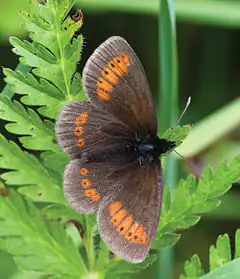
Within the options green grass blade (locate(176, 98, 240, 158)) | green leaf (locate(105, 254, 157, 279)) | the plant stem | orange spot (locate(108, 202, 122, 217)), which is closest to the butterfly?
orange spot (locate(108, 202, 122, 217))

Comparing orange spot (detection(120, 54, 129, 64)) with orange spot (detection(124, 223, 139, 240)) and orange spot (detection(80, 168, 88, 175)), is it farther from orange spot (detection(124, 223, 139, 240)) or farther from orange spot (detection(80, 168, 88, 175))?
orange spot (detection(124, 223, 139, 240))

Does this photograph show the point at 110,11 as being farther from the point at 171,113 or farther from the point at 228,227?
the point at 228,227

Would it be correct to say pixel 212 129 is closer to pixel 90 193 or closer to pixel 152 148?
pixel 152 148

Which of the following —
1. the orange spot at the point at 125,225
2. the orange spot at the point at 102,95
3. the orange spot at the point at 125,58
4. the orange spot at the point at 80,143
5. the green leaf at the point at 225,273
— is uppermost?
the orange spot at the point at 125,58

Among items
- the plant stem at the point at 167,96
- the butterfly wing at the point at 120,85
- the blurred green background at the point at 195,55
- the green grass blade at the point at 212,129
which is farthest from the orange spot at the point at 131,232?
the green grass blade at the point at 212,129

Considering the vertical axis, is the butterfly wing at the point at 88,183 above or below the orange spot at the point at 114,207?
above

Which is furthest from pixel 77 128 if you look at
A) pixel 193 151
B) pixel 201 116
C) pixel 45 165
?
pixel 201 116

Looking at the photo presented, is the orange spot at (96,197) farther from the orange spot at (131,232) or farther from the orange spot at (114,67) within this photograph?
the orange spot at (114,67)

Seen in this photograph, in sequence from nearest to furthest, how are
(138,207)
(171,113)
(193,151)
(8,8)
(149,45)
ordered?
1. (138,207)
2. (171,113)
3. (193,151)
4. (8,8)
5. (149,45)
